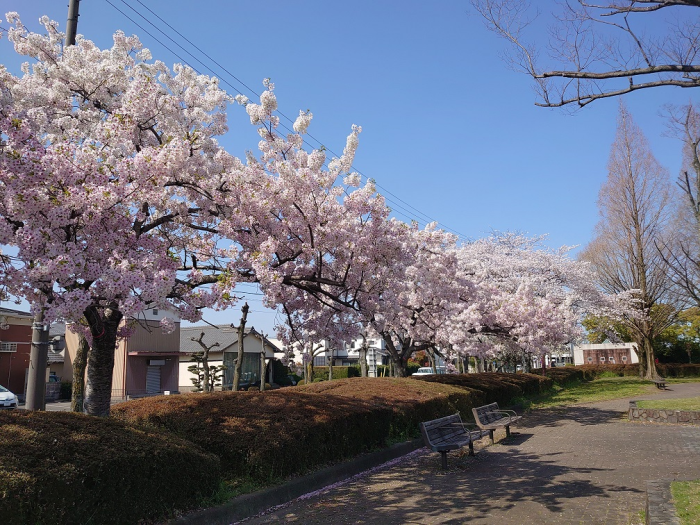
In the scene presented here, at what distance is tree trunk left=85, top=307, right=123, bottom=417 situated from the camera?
7492 millimetres

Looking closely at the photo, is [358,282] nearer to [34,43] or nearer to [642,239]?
[34,43]

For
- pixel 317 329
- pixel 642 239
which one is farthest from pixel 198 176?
pixel 642 239

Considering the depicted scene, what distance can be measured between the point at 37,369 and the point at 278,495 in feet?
13.1

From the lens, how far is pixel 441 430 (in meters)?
10.1

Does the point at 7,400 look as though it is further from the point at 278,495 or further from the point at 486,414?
the point at 278,495

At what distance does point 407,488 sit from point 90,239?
5574 mm

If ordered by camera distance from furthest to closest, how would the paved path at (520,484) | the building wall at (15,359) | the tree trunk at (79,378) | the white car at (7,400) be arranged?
the building wall at (15,359)
the white car at (7,400)
the tree trunk at (79,378)
the paved path at (520,484)

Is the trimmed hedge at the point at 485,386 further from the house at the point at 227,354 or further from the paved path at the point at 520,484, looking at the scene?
the house at the point at 227,354

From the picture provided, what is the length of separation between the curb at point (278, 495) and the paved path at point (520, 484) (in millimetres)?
206

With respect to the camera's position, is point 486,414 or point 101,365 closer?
point 101,365

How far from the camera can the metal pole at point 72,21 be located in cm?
870

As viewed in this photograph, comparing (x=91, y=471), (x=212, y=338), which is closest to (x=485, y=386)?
(x=91, y=471)

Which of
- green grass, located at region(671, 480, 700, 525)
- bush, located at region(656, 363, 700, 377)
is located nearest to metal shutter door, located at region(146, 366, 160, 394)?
green grass, located at region(671, 480, 700, 525)

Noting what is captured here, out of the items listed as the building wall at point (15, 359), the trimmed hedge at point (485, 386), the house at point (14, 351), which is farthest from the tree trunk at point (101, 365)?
the building wall at point (15, 359)
